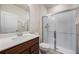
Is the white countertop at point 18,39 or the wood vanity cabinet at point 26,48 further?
the white countertop at point 18,39

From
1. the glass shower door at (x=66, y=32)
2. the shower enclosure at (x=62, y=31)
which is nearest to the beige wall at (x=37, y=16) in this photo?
the shower enclosure at (x=62, y=31)

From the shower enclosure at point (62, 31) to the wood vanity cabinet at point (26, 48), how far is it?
0.47 feet

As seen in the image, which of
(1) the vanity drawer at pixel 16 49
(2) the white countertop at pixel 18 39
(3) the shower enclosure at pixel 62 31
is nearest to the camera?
(1) the vanity drawer at pixel 16 49

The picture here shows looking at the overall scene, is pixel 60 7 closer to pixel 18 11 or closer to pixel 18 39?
pixel 18 11

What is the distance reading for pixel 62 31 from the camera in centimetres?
143

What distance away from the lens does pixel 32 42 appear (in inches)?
53.8

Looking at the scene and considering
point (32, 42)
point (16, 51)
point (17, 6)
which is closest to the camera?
point (16, 51)

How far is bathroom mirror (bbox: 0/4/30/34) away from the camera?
4.01ft

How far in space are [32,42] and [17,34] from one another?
0.24 metres

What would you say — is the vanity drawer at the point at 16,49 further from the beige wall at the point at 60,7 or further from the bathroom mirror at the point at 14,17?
the beige wall at the point at 60,7

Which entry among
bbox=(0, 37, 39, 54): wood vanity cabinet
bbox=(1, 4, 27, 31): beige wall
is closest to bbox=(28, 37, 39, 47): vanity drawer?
bbox=(0, 37, 39, 54): wood vanity cabinet

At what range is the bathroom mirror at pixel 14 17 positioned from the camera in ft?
4.01
